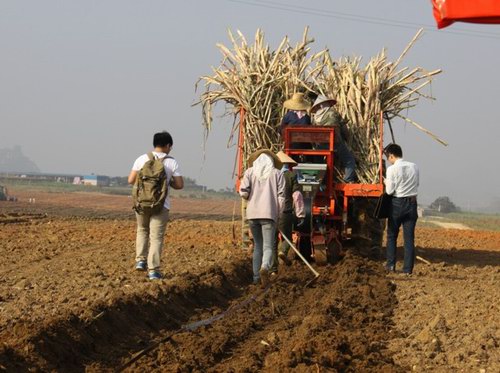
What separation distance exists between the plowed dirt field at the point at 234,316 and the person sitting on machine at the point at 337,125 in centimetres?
139

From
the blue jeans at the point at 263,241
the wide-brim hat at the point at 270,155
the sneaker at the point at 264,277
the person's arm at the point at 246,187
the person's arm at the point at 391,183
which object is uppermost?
the wide-brim hat at the point at 270,155

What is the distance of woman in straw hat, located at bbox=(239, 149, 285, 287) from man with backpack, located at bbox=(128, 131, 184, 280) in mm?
1122

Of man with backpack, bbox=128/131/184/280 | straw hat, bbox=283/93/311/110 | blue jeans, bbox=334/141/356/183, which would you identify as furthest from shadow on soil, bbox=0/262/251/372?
straw hat, bbox=283/93/311/110

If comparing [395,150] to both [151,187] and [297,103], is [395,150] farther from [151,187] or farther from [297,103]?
[151,187]

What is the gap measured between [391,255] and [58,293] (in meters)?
5.28

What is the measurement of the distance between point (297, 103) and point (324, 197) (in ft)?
4.83

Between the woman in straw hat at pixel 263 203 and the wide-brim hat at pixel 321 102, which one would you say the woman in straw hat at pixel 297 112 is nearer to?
the wide-brim hat at pixel 321 102

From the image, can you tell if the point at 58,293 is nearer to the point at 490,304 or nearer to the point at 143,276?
the point at 143,276

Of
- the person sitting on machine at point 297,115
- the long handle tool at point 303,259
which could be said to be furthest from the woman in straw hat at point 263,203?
the person sitting on machine at point 297,115

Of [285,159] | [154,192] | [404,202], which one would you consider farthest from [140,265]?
[404,202]

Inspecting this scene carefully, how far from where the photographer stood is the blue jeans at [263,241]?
38.4 feet

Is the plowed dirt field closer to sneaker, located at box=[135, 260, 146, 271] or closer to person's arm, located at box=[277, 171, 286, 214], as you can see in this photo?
sneaker, located at box=[135, 260, 146, 271]

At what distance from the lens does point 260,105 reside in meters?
14.6

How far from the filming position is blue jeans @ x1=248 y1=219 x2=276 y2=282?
1170 centimetres
